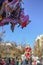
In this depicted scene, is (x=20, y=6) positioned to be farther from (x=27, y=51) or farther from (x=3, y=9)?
(x=27, y=51)

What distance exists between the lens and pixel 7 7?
4871 mm

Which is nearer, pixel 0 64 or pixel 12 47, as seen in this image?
pixel 0 64

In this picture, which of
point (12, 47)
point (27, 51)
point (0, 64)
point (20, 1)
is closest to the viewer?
point (0, 64)

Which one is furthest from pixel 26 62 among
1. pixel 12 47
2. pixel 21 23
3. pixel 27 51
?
pixel 12 47

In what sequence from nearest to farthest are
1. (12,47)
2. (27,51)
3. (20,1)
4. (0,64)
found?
(0,64)
(20,1)
(27,51)
(12,47)

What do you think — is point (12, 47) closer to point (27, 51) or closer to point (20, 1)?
point (27, 51)

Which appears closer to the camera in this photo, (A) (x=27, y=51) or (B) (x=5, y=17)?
(B) (x=5, y=17)

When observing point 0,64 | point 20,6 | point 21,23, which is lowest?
point 0,64

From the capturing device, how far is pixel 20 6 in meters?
5.10

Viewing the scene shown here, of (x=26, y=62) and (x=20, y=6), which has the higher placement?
(x=20, y=6)

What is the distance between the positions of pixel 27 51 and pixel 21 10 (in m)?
1.04

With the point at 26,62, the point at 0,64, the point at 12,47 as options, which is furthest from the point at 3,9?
the point at 12,47

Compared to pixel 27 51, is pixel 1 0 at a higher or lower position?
higher

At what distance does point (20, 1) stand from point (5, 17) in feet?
1.51
